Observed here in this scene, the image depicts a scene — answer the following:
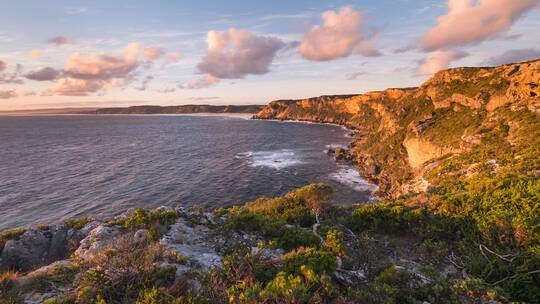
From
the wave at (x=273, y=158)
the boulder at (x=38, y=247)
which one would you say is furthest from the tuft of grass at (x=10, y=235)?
the wave at (x=273, y=158)

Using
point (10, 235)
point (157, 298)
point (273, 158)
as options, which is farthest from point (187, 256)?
point (273, 158)

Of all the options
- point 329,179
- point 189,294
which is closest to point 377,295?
point 189,294

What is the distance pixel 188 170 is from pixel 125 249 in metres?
52.9

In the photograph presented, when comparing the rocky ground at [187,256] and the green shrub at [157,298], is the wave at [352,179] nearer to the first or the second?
the rocky ground at [187,256]

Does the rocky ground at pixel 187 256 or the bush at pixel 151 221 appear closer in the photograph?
the rocky ground at pixel 187 256

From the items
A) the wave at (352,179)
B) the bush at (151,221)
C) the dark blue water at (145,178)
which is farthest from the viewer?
the wave at (352,179)

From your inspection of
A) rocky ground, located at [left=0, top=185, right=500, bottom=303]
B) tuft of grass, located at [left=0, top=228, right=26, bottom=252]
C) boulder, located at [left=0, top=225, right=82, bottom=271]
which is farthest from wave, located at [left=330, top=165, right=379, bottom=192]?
tuft of grass, located at [left=0, top=228, right=26, bottom=252]

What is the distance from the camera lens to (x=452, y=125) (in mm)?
49406

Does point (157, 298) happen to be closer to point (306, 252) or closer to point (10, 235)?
point (306, 252)

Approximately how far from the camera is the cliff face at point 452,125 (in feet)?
103

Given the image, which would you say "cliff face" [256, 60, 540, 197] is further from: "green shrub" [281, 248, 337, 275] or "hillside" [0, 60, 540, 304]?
"green shrub" [281, 248, 337, 275]

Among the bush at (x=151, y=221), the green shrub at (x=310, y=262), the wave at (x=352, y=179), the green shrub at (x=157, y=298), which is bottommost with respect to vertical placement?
the wave at (x=352, y=179)

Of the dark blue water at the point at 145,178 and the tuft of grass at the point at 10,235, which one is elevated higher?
the tuft of grass at the point at 10,235

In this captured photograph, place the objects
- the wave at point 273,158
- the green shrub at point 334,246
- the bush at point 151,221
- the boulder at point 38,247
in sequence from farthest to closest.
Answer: the wave at point 273,158 < the bush at point 151,221 < the boulder at point 38,247 < the green shrub at point 334,246
